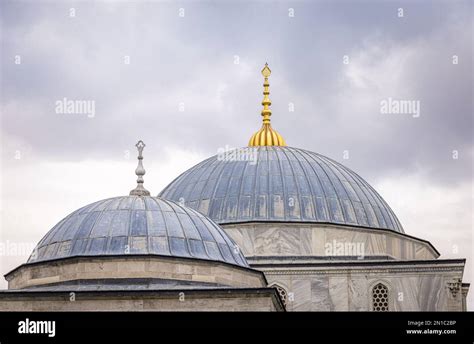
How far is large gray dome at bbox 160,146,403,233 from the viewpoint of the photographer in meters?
57.8

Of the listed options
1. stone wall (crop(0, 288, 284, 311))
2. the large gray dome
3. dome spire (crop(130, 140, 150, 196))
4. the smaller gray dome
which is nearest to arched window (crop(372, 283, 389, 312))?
the large gray dome

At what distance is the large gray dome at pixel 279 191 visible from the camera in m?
57.8

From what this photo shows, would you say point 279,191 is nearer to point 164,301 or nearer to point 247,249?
point 247,249

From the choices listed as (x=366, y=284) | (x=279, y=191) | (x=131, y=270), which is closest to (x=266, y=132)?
(x=279, y=191)

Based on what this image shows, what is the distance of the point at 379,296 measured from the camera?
55.1 m

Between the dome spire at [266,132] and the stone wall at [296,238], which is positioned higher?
the dome spire at [266,132]

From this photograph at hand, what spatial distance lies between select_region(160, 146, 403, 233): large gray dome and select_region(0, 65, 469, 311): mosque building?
0.05 meters

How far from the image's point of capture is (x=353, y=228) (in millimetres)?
57438

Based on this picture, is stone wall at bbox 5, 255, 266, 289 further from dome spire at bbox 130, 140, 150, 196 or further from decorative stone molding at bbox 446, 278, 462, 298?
decorative stone molding at bbox 446, 278, 462, 298

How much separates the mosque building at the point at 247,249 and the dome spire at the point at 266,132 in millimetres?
47

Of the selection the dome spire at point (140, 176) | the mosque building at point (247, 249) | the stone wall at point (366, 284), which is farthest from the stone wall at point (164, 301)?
the stone wall at point (366, 284)

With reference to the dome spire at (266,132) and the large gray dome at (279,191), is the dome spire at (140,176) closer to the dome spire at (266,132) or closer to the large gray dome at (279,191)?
the large gray dome at (279,191)
